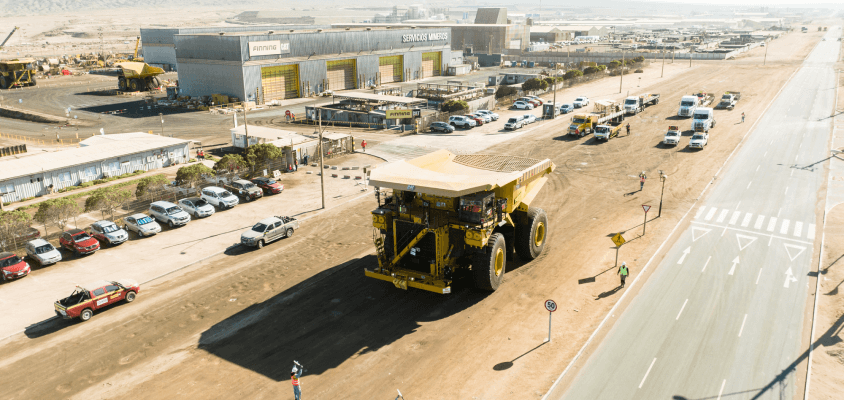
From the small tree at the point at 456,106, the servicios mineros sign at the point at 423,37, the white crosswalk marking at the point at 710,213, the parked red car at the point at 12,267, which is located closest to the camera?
the parked red car at the point at 12,267

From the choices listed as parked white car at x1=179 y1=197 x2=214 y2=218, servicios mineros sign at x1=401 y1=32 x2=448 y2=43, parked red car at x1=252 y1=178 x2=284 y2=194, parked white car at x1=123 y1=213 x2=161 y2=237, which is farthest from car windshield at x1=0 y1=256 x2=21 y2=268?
servicios mineros sign at x1=401 y1=32 x2=448 y2=43

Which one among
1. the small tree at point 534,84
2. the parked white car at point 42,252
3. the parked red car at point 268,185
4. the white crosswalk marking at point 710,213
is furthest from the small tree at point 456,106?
the parked white car at point 42,252

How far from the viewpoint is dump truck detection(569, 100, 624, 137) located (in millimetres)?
62294

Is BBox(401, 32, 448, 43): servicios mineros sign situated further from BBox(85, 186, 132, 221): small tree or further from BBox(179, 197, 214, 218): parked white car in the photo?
BBox(85, 186, 132, 221): small tree

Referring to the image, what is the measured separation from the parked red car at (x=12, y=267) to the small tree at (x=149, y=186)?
10.0 meters

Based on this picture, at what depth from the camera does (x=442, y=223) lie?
958 inches

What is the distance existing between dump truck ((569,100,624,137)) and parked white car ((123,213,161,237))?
44.8 metres

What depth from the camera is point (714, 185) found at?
43.9 meters

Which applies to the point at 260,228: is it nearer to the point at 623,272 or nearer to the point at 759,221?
the point at 623,272

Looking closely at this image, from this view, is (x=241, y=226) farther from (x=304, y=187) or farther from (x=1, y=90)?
(x=1, y=90)

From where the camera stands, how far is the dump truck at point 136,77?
98.4 m

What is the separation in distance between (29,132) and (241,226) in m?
50.1

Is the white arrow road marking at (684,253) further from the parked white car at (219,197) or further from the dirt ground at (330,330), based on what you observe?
the parked white car at (219,197)

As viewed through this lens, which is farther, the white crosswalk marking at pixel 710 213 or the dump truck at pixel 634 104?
the dump truck at pixel 634 104
